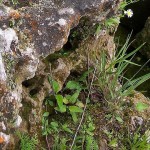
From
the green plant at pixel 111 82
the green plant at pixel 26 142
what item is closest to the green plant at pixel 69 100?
the green plant at pixel 111 82

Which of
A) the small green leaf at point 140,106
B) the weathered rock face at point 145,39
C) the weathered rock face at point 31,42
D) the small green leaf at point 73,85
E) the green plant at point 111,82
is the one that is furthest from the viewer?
the weathered rock face at point 145,39

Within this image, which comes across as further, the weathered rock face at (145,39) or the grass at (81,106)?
the weathered rock face at (145,39)

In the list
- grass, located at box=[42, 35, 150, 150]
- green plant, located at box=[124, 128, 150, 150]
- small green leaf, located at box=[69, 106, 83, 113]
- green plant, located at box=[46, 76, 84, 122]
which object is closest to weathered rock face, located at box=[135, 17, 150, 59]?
grass, located at box=[42, 35, 150, 150]

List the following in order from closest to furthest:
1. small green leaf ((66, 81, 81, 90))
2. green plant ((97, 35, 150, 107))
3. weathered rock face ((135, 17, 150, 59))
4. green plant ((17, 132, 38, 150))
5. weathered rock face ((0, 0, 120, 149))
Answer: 1. weathered rock face ((0, 0, 120, 149))
2. green plant ((17, 132, 38, 150))
3. small green leaf ((66, 81, 81, 90))
4. green plant ((97, 35, 150, 107))
5. weathered rock face ((135, 17, 150, 59))

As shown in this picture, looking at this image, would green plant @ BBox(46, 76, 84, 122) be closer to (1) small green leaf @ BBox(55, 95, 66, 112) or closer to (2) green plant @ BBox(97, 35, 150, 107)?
(1) small green leaf @ BBox(55, 95, 66, 112)

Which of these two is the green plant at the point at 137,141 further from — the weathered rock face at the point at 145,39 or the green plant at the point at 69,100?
the weathered rock face at the point at 145,39

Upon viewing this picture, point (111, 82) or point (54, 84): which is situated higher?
point (54, 84)

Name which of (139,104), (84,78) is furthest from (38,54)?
(139,104)

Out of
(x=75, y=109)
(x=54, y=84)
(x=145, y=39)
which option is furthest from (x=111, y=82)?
(x=145, y=39)

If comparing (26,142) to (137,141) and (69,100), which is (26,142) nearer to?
(69,100)
